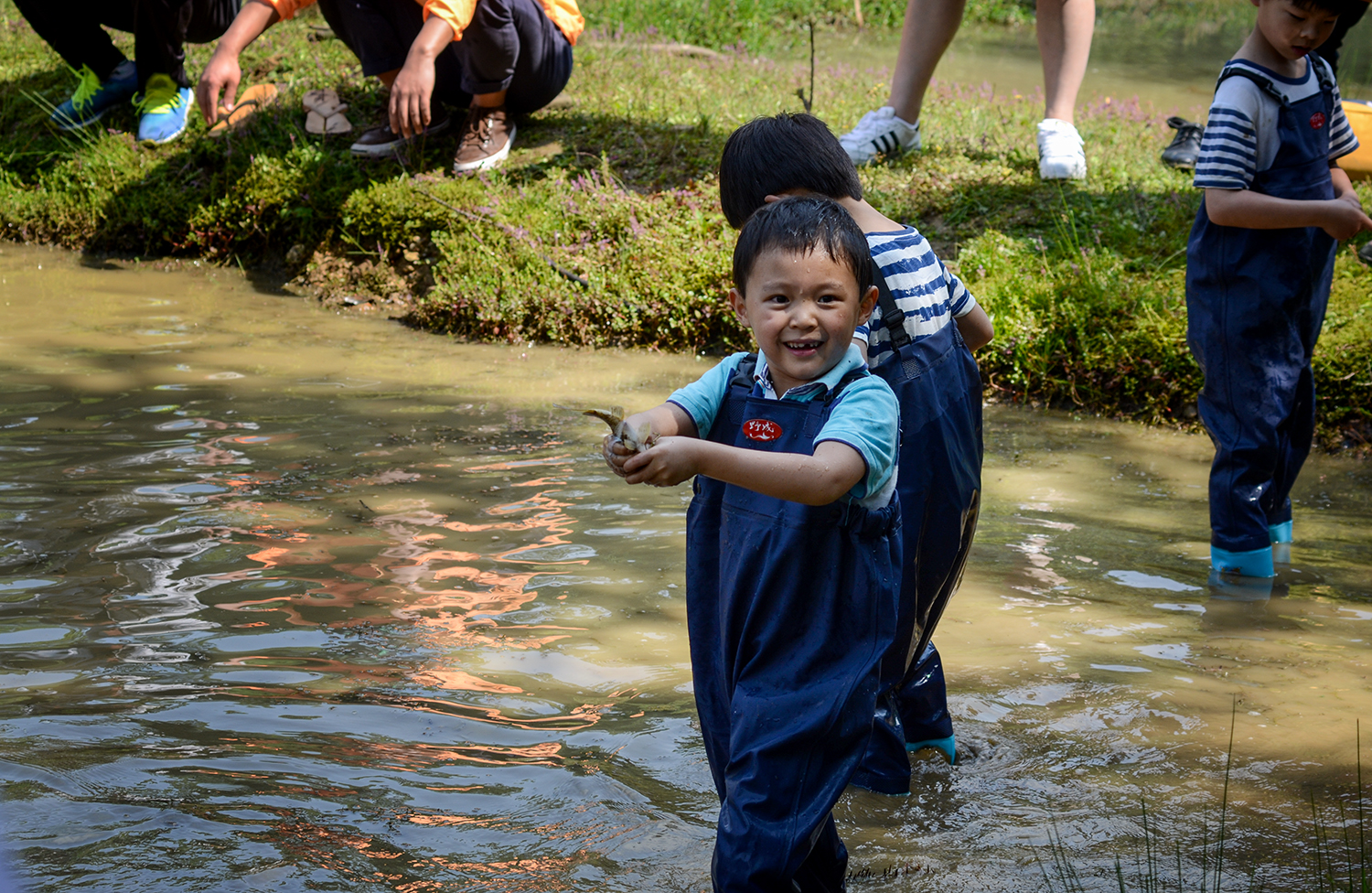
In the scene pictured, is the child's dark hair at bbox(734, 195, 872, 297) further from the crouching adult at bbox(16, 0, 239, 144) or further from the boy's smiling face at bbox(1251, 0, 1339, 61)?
the crouching adult at bbox(16, 0, 239, 144)

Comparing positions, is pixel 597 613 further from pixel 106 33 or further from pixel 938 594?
pixel 106 33

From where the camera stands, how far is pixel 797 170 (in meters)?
2.41

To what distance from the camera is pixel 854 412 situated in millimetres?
2016

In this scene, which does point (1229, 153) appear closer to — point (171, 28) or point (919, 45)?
point (919, 45)

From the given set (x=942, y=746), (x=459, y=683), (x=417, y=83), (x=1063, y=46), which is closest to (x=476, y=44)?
(x=417, y=83)

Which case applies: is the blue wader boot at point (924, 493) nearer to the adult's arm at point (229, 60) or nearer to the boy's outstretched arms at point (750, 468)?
the boy's outstretched arms at point (750, 468)

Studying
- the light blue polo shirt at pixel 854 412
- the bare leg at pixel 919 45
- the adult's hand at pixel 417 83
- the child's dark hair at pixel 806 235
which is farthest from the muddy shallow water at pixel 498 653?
the bare leg at pixel 919 45

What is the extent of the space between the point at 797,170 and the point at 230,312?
4651mm

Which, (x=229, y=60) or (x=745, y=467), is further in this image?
(x=229, y=60)

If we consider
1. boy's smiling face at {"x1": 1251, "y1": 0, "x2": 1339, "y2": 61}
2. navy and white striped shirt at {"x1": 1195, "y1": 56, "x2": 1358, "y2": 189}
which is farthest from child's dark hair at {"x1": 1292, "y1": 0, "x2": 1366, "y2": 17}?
navy and white striped shirt at {"x1": 1195, "y1": 56, "x2": 1358, "y2": 189}

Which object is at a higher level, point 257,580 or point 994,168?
point 994,168

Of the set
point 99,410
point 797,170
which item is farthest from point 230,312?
point 797,170

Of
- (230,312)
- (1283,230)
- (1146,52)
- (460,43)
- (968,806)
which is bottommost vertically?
(968,806)

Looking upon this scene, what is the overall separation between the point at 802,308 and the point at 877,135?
15.5 ft
